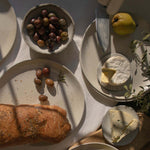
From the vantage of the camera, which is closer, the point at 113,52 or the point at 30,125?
the point at 30,125

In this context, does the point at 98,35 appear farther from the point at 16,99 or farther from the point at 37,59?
the point at 16,99

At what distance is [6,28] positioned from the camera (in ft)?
3.39

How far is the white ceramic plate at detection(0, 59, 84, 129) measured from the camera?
3.40 ft

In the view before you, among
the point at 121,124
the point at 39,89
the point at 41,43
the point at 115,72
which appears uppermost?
the point at 41,43

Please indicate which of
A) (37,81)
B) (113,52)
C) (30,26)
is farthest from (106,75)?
(30,26)

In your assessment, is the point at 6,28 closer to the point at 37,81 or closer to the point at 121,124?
the point at 37,81

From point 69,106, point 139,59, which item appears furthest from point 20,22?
point 139,59

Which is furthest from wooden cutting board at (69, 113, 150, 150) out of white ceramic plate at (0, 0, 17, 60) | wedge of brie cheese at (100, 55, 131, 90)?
white ceramic plate at (0, 0, 17, 60)

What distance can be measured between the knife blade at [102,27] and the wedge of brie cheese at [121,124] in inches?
14.0

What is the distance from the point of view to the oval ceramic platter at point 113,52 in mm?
1078

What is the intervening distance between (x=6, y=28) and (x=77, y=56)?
41 centimetres

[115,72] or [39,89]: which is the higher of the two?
[115,72]

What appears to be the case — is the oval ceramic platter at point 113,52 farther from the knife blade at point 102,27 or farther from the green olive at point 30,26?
the green olive at point 30,26

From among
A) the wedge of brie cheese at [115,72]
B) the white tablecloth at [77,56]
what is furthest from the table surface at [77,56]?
the wedge of brie cheese at [115,72]
